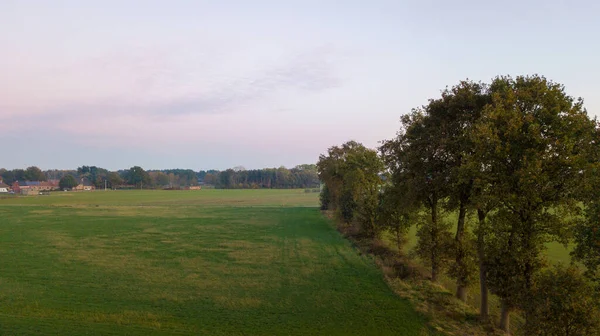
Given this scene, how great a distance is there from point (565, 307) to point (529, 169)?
420 centimetres

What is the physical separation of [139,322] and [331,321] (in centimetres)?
722

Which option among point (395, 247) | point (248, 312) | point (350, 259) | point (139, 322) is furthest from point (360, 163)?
point (139, 322)

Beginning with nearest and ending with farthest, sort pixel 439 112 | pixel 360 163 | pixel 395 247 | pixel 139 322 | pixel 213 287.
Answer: pixel 139 322
pixel 439 112
pixel 213 287
pixel 395 247
pixel 360 163

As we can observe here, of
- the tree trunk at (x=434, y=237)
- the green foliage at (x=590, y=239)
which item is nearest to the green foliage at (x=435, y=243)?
the tree trunk at (x=434, y=237)

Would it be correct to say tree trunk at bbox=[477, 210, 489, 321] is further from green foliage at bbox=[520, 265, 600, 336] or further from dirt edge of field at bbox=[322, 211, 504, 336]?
green foliage at bbox=[520, 265, 600, 336]

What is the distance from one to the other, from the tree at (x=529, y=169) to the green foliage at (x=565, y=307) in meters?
1.20

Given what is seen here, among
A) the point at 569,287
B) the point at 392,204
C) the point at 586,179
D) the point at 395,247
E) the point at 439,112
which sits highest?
the point at 439,112

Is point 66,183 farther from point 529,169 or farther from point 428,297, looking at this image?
point 529,169

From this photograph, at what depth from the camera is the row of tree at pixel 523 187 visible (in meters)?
11.2

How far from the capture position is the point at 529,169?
12.5 meters

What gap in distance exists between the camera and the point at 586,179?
480 inches

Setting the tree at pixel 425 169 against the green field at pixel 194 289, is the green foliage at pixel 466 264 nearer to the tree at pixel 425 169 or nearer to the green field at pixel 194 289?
the tree at pixel 425 169

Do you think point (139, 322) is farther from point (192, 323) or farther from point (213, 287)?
point (213, 287)

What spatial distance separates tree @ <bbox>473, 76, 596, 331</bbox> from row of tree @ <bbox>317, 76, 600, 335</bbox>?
0.11ft
